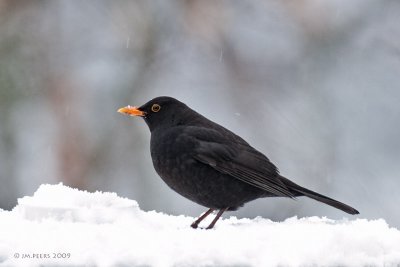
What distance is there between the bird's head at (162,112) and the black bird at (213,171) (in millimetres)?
114

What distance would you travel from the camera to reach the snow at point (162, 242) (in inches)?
83.6

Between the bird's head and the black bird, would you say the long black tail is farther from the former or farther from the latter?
the bird's head

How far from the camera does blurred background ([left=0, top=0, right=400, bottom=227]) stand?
16.8ft

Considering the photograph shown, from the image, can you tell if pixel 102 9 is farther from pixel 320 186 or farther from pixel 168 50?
pixel 320 186

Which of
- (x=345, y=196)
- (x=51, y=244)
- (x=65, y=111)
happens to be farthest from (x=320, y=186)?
(x=51, y=244)

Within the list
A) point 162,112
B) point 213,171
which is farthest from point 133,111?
point 213,171

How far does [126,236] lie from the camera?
237 centimetres

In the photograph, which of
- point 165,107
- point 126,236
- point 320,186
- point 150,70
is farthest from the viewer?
point 150,70

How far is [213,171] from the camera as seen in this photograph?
12.5 feet

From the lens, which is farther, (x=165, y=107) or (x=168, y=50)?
(x=168, y=50)

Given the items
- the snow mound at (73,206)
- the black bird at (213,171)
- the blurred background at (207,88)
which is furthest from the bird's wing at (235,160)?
the blurred background at (207,88)

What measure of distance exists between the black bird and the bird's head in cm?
11

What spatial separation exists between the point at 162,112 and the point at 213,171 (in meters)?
0.63

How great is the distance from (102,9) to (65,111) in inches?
42.2
